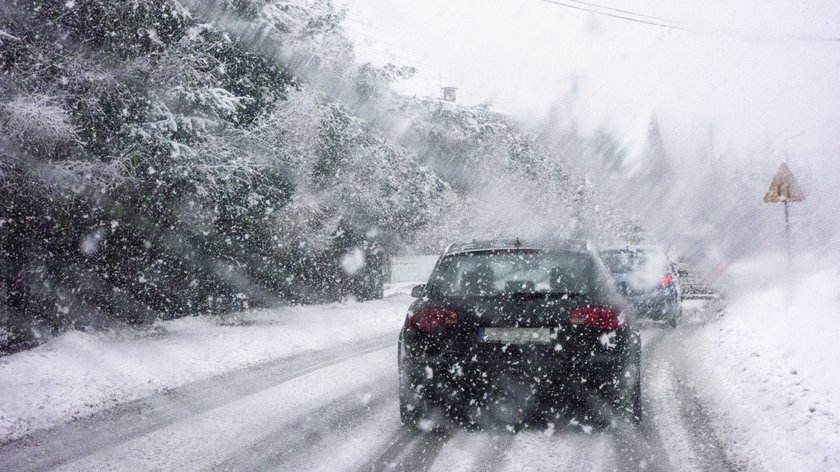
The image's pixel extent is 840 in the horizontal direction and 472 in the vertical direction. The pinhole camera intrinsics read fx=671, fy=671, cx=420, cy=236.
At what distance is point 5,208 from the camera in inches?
380

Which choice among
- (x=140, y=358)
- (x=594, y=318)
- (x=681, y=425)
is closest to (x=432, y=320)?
(x=594, y=318)

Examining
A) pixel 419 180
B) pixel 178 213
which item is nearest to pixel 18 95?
pixel 178 213

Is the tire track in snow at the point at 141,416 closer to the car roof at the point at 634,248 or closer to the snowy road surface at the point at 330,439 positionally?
the snowy road surface at the point at 330,439

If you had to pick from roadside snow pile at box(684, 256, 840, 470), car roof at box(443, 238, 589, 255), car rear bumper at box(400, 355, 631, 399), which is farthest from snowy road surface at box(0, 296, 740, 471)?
car roof at box(443, 238, 589, 255)

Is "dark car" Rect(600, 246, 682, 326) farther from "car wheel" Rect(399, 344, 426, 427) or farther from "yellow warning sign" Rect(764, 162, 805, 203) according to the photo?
"car wheel" Rect(399, 344, 426, 427)

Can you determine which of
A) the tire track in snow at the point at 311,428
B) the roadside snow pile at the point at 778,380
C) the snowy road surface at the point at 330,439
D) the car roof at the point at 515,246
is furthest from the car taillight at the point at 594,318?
the tire track in snow at the point at 311,428

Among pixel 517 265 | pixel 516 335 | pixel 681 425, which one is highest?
pixel 517 265

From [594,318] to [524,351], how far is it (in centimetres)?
61

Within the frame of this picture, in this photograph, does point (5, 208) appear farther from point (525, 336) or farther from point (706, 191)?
point (706, 191)

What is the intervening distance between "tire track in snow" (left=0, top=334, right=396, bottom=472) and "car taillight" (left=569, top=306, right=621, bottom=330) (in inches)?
151

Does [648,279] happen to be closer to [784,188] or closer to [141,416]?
[784,188]

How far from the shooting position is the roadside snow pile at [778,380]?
4.75m

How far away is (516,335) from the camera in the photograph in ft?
17.1

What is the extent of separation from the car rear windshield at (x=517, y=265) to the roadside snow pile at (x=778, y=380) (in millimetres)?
1731
